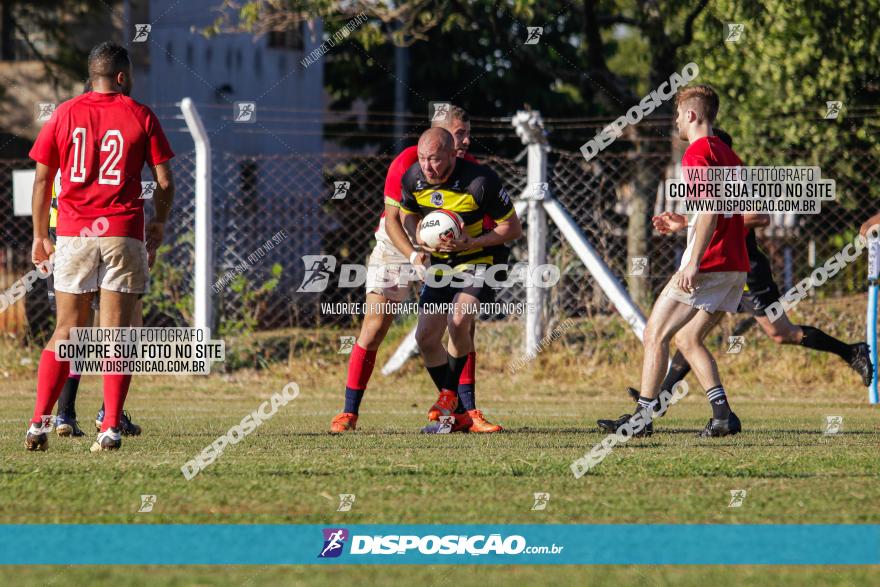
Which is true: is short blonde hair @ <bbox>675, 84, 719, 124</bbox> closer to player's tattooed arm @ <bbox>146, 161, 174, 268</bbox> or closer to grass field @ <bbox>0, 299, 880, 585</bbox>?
grass field @ <bbox>0, 299, 880, 585</bbox>

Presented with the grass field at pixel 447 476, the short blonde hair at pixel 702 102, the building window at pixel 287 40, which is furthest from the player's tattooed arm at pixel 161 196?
the building window at pixel 287 40

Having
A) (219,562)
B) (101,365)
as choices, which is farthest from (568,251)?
(219,562)

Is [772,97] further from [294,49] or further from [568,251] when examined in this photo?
[294,49]

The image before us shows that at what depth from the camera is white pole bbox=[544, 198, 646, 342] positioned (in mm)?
12688

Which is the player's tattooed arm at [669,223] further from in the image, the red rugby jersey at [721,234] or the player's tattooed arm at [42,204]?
the player's tattooed arm at [42,204]

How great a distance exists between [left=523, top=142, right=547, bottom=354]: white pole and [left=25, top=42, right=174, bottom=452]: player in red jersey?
20.9 feet

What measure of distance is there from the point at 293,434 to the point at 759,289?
3.90 metres

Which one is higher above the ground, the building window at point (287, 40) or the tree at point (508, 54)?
the building window at point (287, 40)

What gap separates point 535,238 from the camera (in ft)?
42.9

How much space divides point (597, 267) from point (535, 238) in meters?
0.73

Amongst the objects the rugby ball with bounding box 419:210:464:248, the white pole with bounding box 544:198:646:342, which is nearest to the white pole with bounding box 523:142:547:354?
the white pole with bounding box 544:198:646:342

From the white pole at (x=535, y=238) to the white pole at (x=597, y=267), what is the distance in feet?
0.41

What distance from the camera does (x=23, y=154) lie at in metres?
28.6

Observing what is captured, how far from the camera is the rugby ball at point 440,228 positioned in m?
8.22
